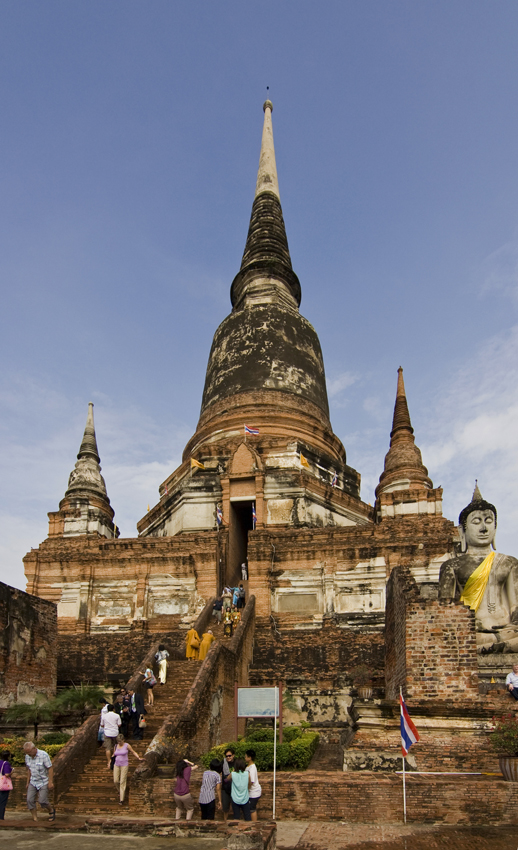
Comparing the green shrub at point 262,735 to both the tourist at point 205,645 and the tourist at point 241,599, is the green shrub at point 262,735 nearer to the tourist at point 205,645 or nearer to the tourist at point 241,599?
the tourist at point 205,645

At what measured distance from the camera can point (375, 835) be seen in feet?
25.9

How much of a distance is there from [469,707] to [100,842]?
5.18 m

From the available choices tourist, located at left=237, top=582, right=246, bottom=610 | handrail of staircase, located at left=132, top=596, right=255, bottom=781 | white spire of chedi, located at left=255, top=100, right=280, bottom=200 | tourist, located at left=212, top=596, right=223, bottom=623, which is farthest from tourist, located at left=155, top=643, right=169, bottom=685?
white spire of chedi, located at left=255, top=100, right=280, bottom=200

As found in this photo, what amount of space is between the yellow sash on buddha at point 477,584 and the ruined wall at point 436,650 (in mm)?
1967

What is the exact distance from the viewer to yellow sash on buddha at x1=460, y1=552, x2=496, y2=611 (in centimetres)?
1267

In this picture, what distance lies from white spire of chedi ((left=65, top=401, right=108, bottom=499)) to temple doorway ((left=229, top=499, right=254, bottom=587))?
6.82 meters

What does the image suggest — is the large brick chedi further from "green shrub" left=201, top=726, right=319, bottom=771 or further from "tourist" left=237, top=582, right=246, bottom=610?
"green shrub" left=201, top=726, right=319, bottom=771

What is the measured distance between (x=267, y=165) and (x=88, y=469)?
2029cm

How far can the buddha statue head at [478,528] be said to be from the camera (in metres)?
13.5

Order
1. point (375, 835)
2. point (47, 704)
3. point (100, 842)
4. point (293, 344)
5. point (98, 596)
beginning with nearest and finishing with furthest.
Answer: point (100, 842) → point (375, 835) → point (47, 704) → point (98, 596) → point (293, 344)

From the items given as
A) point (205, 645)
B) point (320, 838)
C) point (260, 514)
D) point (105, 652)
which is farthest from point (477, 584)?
point (260, 514)

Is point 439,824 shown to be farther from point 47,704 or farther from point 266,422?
point 266,422

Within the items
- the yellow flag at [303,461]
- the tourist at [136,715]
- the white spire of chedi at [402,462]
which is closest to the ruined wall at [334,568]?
the yellow flag at [303,461]

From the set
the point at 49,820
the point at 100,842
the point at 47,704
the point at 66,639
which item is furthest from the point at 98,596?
the point at 100,842
